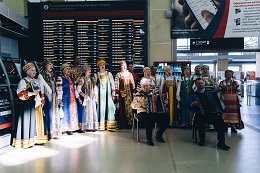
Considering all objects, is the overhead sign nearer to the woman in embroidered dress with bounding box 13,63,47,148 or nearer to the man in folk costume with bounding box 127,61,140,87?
the man in folk costume with bounding box 127,61,140,87

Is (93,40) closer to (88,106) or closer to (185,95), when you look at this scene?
(88,106)

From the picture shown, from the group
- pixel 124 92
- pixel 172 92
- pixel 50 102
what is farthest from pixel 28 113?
pixel 172 92

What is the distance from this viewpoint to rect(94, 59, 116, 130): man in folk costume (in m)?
5.89

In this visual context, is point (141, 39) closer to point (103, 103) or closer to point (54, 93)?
point (103, 103)

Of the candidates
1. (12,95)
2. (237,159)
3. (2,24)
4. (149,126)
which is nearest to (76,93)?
(12,95)

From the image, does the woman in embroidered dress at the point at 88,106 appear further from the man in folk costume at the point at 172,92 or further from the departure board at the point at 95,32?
the man in folk costume at the point at 172,92

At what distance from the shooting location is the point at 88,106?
227 inches

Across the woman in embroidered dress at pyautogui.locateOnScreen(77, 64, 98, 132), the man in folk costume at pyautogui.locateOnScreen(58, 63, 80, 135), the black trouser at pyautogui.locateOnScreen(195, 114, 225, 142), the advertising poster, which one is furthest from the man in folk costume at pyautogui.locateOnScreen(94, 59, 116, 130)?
the advertising poster

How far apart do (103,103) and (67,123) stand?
901 mm

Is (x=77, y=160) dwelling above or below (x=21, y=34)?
below

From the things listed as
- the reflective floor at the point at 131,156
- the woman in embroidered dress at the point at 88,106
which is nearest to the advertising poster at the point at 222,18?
the reflective floor at the point at 131,156

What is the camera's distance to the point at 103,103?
5898 millimetres

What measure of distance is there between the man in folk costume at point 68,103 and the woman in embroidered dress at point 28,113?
0.89 meters

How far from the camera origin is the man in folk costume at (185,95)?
19.8ft
